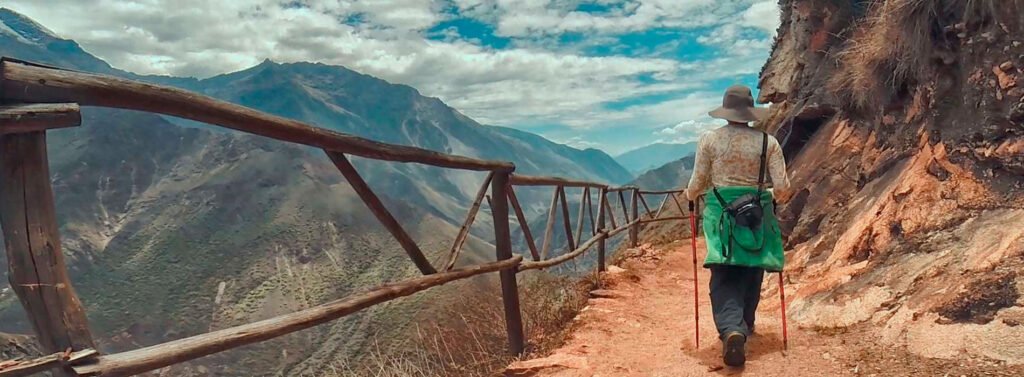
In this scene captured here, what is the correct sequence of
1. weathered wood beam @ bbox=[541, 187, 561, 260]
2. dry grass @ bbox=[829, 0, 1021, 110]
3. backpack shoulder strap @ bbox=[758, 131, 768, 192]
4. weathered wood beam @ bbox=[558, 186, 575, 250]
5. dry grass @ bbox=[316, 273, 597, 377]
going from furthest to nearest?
weathered wood beam @ bbox=[558, 186, 575, 250] → weathered wood beam @ bbox=[541, 187, 561, 260] → dry grass @ bbox=[829, 0, 1021, 110] → dry grass @ bbox=[316, 273, 597, 377] → backpack shoulder strap @ bbox=[758, 131, 768, 192]

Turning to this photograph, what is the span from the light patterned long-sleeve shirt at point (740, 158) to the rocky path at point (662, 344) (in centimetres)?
118

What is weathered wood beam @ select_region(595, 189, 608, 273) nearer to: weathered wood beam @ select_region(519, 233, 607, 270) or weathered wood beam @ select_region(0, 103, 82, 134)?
weathered wood beam @ select_region(519, 233, 607, 270)

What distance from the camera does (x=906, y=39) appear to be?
258 inches

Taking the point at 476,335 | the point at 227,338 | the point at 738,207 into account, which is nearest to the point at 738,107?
the point at 738,207

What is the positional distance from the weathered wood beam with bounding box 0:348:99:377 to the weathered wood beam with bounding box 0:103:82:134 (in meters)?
0.78

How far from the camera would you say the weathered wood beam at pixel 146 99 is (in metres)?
2.19

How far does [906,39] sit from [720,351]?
4229mm

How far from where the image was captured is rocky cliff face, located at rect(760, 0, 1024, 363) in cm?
391

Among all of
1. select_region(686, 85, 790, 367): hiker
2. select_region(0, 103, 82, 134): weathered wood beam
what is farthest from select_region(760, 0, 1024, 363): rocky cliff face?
select_region(0, 103, 82, 134): weathered wood beam

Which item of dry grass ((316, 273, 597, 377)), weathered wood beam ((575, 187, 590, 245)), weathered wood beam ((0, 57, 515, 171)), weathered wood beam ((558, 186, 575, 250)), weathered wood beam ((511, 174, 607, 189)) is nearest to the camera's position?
weathered wood beam ((0, 57, 515, 171))

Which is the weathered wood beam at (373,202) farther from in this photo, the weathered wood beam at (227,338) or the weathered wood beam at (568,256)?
the weathered wood beam at (568,256)

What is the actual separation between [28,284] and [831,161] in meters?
9.88

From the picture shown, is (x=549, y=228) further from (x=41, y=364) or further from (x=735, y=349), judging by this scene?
(x=41, y=364)

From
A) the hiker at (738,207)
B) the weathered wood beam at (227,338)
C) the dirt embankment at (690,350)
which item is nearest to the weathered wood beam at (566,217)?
the dirt embankment at (690,350)
